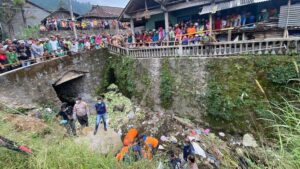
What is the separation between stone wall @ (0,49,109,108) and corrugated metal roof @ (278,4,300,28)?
10.4 m

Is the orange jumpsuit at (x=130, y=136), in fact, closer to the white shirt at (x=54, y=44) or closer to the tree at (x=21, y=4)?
the white shirt at (x=54, y=44)

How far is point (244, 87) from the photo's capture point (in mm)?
7770

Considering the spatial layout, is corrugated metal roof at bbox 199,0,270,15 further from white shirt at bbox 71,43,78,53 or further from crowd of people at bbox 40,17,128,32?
crowd of people at bbox 40,17,128,32

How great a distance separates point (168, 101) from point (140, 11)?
275 inches

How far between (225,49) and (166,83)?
132 inches

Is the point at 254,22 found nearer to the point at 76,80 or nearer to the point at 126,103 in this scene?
the point at 126,103

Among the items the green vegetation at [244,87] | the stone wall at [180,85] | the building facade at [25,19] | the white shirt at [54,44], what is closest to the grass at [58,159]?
the green vegetation at [244,87]

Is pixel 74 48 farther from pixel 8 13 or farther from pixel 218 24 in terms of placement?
pixel 8 13

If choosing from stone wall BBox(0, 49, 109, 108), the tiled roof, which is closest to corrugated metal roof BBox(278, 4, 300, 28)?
stone wall BBox(0, 49, 109, 108)

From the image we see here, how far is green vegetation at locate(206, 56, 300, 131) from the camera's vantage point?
23.0ft

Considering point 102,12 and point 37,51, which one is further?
point 102,12

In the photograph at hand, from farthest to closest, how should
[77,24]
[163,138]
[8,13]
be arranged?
[77,24]
[8,13]
[163,138]

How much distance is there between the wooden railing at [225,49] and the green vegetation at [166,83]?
0.68 metres

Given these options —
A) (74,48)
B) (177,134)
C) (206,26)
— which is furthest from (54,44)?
(206,26)
